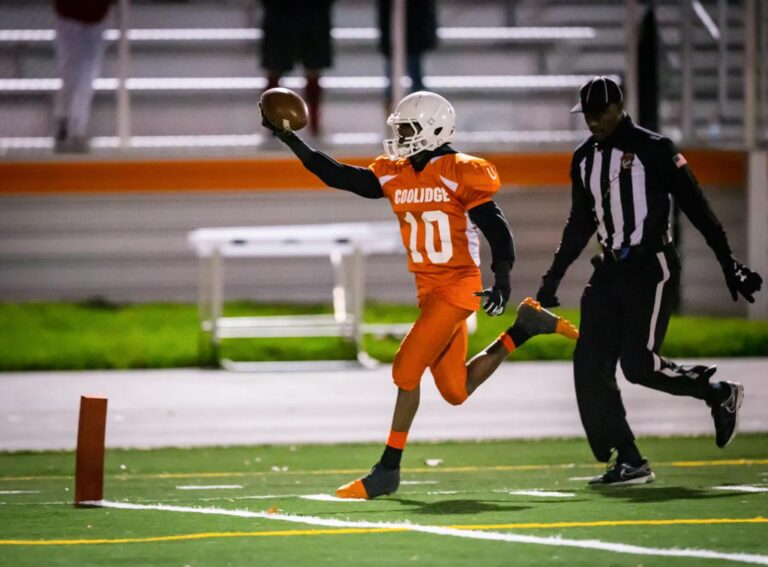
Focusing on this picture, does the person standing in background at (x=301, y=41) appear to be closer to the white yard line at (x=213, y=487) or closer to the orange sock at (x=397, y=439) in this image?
the white yard line at (x=213, y=487)

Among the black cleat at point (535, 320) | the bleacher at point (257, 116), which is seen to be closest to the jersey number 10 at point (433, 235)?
the black cleat at point (535, 320)

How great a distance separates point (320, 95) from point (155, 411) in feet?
17.3

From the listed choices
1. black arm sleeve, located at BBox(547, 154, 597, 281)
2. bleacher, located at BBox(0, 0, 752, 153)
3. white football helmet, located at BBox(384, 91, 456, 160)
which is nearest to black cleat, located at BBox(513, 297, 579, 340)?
black arm sleeve, located at BBox(547, 154, 597, 281)

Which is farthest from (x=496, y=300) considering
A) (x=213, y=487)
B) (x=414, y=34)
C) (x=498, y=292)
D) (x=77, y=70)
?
(x=77, y=70)

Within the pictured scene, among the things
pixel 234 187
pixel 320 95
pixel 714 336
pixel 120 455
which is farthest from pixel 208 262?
pixel 120 455

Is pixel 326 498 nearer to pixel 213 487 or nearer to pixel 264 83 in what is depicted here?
pixel 213 487

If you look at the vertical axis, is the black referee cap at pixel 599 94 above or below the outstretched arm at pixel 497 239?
above

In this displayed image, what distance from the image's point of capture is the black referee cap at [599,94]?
25.7ft

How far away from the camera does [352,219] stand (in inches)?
693

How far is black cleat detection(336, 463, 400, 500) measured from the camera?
7.65 metres

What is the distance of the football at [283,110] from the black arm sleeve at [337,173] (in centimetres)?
6

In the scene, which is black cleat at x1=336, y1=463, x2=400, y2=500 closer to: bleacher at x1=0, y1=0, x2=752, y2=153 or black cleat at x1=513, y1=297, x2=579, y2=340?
black cleat at x1=513, y1=297, x2=579, y2=340

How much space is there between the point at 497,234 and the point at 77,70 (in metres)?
9.15

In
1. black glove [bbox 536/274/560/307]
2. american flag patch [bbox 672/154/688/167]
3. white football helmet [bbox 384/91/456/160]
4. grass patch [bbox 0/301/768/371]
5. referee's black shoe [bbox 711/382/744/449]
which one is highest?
white football helmet [bbox 384/91/456/160]
